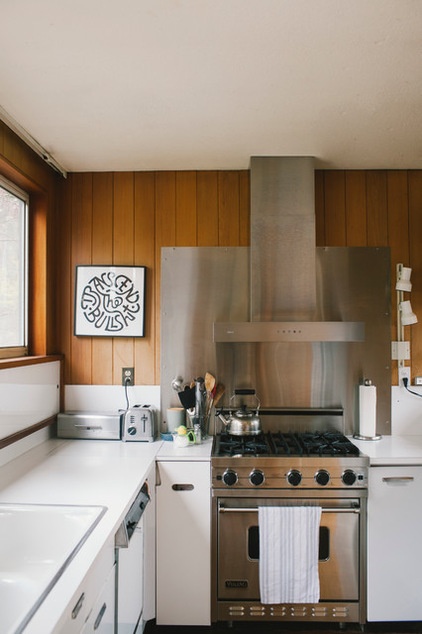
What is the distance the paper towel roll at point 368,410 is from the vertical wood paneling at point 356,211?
35.6 inches

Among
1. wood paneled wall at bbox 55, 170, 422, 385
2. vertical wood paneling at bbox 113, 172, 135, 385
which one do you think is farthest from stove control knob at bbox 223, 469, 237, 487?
vertical wood paneling at bbox 113, 172, 135, 385

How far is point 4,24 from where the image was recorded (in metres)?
1.32

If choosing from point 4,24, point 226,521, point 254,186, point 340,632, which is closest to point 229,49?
point 4,24

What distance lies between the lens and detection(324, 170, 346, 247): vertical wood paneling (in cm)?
Result: 257

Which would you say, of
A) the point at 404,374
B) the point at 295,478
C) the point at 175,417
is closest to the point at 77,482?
the point at 175,417

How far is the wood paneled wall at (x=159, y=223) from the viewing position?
8.38 feet

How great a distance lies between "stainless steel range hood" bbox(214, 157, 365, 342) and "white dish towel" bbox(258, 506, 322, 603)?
1.02 metres

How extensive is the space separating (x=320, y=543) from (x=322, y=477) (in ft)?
1.13

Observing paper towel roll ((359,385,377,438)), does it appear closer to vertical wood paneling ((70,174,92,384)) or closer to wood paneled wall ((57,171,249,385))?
wood paneled wall ((57,171,249,385))

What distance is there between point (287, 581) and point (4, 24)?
2514 millimetres

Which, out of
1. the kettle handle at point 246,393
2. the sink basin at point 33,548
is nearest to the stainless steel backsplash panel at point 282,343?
the kettle handle at point 246,393

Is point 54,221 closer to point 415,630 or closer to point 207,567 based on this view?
point 207,567

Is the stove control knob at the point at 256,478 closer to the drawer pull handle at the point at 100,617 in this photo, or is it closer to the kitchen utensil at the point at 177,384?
the kitchen utensil at the point at 177,384

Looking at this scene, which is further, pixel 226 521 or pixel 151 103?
pixel 226 521
